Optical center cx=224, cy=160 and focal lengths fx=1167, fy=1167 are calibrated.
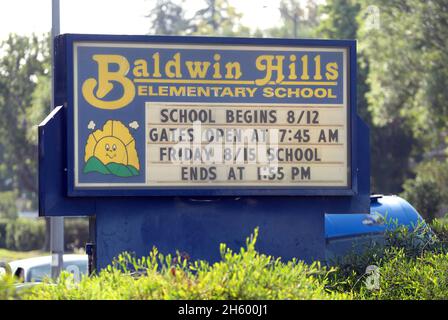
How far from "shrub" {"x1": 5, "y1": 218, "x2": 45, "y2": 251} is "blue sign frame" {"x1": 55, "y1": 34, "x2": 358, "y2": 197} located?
36.0m

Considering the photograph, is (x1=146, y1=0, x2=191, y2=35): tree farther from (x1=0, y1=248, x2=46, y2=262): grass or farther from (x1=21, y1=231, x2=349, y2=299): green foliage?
Answer: (x1=21, y1=231, x2=349, y2=299): green foliage

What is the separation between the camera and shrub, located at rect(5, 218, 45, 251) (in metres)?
49.8

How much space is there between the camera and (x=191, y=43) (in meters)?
14.5

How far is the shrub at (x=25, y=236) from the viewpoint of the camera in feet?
164

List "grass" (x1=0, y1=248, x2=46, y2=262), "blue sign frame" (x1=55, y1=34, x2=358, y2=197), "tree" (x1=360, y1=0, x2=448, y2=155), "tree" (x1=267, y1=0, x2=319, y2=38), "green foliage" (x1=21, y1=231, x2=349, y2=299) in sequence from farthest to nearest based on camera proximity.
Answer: "tree" (x1=267, y1=0, x2=319, y2=38), "grass" (x1=0, y1=248, x2=46, y2=262), "tree" (x1=360, y1=0, x2=448, y2=155), "blue sign frame" (x1=55, y1=34, x2=358, y2=197), "green foliage" (x1=21, y1=231, x2=349, y2=299)

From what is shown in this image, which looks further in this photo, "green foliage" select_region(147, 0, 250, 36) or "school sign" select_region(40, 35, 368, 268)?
"green foliage" select_region(147, 0, 250, 36)

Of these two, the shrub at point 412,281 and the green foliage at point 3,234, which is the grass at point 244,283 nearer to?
the shrub at point 412,281

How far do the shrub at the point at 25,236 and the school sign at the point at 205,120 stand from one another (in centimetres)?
3616

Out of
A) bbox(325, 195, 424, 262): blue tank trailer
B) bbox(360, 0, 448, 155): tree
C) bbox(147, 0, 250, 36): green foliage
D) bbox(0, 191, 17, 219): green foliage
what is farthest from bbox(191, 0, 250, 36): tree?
bbox(325, 195, 424, 262): blue tank trailer

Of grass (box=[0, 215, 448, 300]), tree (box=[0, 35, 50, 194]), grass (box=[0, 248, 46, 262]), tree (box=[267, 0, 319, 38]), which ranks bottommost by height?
grass (box=[0, 248, 46, 262])

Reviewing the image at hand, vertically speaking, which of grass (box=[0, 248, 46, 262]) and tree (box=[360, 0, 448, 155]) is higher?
tree (box=[360, 0, 448, 155])

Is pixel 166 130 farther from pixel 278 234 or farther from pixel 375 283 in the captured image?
pixel 375 283

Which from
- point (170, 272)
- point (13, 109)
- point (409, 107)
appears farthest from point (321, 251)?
point (13, 109)

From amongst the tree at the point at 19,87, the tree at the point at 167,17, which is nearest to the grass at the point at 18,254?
the tree at the point at 19,87
